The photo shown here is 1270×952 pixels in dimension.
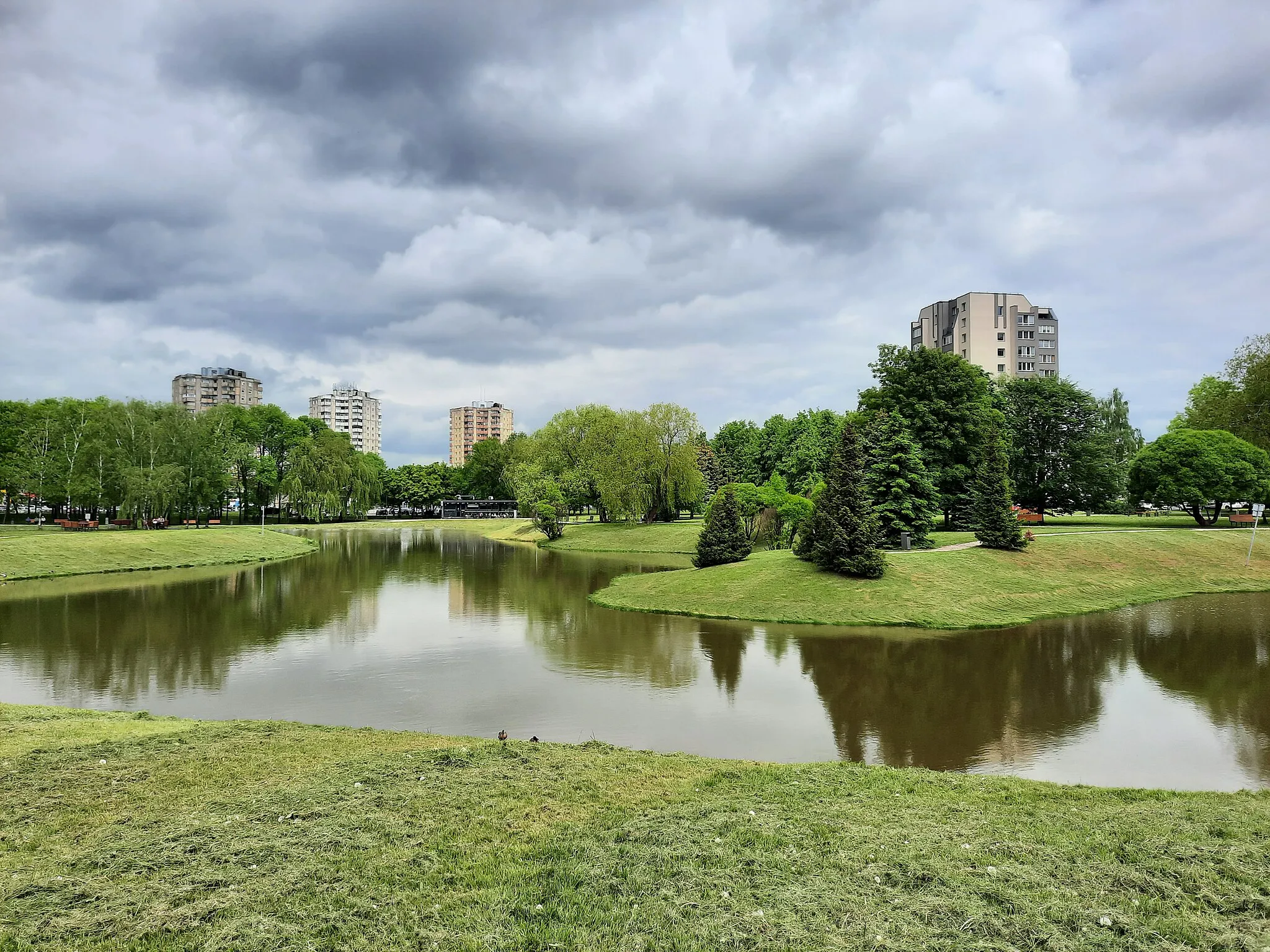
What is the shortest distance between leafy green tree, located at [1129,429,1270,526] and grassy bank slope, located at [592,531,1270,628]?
9.42 meters

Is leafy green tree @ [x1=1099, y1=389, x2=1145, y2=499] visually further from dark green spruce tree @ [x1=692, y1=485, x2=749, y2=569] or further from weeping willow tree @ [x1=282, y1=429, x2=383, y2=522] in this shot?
weeping willow tree @ [x1=282, y1=429, x2=383, y2=522]

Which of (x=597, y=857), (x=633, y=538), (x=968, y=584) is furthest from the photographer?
(x=633, y=538)

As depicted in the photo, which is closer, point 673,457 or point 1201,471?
point 1201,471

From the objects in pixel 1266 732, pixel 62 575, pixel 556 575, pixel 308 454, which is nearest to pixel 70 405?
pixel 308 454

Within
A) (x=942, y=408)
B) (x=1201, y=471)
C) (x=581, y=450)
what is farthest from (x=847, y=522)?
(x=581, y=450)

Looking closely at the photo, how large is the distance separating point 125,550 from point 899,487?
4831 cm

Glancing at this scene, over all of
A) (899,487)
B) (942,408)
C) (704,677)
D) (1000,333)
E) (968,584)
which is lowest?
(704,677)

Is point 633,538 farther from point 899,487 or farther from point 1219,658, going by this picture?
point 1219,658

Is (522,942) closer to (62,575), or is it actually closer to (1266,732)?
(1266,732)

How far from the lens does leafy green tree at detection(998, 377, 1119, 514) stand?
167ft

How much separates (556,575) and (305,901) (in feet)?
118

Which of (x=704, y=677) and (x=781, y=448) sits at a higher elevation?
(x=781, y=448)

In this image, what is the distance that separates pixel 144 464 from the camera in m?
62.9

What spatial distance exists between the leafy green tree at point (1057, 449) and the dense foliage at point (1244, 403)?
12.0m
